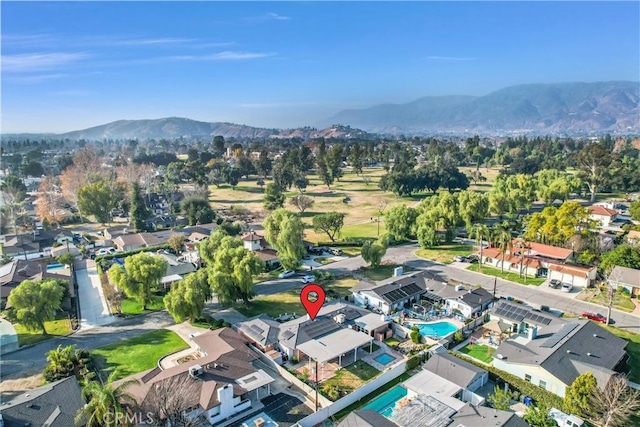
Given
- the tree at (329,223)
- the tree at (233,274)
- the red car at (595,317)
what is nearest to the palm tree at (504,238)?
the red car at (595,317)

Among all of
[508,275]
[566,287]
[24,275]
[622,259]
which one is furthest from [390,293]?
[24,275]

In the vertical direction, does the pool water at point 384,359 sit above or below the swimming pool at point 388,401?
above

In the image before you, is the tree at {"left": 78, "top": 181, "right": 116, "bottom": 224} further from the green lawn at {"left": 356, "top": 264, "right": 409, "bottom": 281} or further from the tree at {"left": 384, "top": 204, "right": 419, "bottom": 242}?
the green lawn at {"left": 356, "top": 264, "right": 409, "bottom": 281}

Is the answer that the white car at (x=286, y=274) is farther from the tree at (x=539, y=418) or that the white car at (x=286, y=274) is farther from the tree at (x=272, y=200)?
the tree at (x=272, y=200)

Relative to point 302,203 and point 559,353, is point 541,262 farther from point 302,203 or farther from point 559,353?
point 302,203

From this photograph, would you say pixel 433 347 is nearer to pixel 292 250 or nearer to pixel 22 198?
pixel 292 250

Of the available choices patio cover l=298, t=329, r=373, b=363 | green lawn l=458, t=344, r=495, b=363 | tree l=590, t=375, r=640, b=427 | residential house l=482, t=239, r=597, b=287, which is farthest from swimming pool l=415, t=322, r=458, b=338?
residential house l=482, t=239, r=597, b=287
